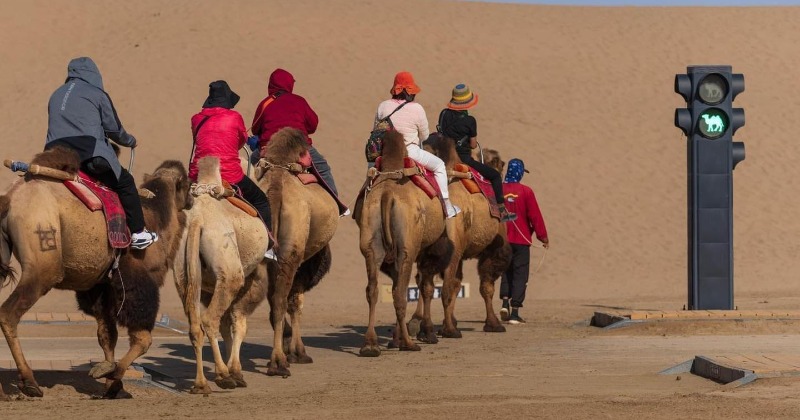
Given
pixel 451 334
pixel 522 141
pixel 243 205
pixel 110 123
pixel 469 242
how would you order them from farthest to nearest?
pixel 522 141, pixel 469 242, pixel 451 334, pixel 243 205, pixel 110 123

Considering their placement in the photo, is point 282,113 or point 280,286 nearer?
point 280,286

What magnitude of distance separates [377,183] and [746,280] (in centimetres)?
1835

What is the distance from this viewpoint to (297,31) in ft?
162

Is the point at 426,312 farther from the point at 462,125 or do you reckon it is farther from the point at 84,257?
the point at 84,257

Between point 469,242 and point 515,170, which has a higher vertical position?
point 515,170

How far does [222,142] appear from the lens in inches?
494

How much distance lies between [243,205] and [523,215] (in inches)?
346

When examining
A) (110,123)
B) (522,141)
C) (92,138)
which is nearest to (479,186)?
(110,123)

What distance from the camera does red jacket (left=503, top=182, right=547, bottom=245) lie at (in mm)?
20250

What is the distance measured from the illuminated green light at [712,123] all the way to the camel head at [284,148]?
7015 millimetres

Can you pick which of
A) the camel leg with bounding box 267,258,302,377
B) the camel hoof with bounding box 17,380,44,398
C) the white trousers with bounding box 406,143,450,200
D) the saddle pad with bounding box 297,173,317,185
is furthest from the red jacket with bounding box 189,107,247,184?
the white trousers with bounding box 406,143,450,200

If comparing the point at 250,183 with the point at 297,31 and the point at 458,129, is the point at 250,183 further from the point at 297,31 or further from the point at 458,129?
the point at 297,31

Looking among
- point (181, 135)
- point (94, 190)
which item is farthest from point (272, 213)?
point (181, 135)

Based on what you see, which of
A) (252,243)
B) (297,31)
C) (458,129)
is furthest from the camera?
(297,31)
